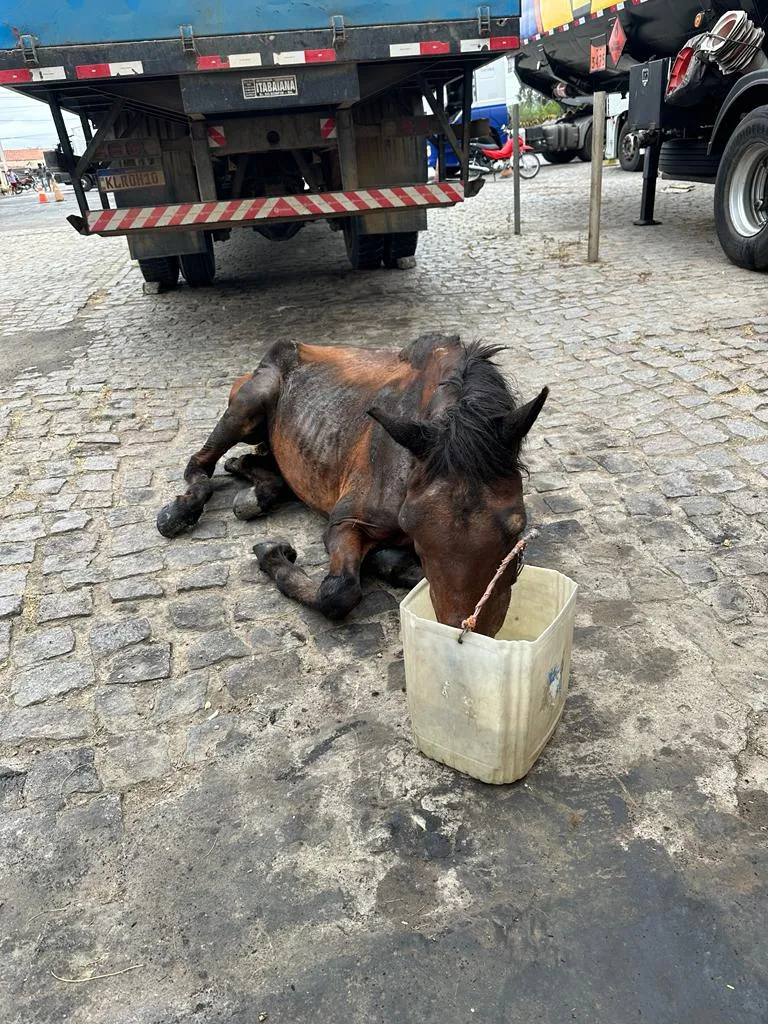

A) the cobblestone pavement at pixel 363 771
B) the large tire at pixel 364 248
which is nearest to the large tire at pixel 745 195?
the cobblestone pavement at pixel 363 771

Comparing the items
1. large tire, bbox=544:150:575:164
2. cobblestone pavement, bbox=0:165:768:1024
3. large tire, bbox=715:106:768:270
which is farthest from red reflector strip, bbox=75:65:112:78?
large tire, bbox=544:150:575:164

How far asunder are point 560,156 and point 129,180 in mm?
18243

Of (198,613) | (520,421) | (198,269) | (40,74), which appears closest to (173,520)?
(198,613)

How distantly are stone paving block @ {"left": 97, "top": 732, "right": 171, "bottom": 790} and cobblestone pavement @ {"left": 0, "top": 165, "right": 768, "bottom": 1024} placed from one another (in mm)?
15

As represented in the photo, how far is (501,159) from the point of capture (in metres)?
20.7

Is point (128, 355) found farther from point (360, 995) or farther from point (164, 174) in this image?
point (360, 995)

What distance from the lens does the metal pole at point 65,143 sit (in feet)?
20.1

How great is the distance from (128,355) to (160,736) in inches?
213

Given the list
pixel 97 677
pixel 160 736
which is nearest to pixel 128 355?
pixel 97 677

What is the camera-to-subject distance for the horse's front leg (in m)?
2.93

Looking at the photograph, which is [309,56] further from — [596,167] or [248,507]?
[596,167]

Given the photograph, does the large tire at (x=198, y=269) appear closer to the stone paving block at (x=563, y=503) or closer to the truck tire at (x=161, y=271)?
the truck tire at (x=161, y=271)

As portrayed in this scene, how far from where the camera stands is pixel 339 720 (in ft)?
8.23

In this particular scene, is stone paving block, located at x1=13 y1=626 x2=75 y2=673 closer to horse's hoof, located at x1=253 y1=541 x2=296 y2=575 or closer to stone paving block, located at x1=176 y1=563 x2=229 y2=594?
stone paving block, located at x1=176 y1=563 x2=229 y2=594
